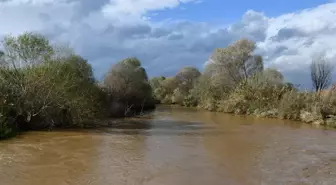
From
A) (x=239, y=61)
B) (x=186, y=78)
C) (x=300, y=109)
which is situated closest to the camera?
(x=300, y=109)

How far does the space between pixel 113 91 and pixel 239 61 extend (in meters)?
15.9

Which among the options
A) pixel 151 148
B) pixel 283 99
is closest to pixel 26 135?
pixel 151 148

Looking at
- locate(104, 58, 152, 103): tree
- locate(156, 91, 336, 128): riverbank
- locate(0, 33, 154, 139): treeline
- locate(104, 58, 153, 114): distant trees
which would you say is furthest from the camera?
locate(104, 58, 152, 103): tree

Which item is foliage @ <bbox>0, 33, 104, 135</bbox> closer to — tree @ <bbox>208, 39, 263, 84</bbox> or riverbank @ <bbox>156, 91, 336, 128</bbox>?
riverbank @ <bbox>156, 91, 336, 128</bbox>

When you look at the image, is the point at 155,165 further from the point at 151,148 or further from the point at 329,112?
the point at 329,112

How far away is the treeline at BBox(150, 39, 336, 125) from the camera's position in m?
27.2

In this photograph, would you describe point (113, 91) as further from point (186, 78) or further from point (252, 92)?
point (186, 78)

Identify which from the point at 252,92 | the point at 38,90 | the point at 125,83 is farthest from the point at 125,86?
the point at 38,90

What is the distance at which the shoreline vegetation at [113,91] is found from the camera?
18.7m

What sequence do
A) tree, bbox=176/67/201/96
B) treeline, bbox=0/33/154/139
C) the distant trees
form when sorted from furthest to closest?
tree, bbox=176/67/201/96 < the distant trees < treeline, bbox=0/33/154/139

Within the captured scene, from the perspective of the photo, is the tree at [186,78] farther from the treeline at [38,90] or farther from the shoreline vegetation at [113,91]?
the treeline at [38,90]

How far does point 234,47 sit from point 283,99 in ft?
42.5

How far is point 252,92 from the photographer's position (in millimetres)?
34938

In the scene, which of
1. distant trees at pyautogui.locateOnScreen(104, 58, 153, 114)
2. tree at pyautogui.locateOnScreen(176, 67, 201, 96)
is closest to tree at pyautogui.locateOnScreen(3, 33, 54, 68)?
distant trees at pyautogui.locateOnScreen(104, 58, 153, 114)
